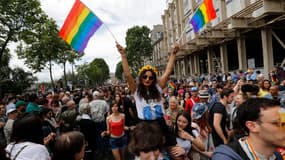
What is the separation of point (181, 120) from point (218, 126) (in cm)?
102

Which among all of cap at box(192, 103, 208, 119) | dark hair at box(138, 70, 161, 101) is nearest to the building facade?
dark hair at box(138, 70, 161, 101)

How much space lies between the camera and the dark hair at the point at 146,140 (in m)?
1.81

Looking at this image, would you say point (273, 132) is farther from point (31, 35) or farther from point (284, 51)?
point (284, 51)

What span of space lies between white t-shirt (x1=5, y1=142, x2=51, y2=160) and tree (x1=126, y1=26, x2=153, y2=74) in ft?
148

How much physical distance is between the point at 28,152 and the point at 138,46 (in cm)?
4642

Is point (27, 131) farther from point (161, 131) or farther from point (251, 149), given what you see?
point (251, 149)

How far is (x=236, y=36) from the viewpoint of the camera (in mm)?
17609

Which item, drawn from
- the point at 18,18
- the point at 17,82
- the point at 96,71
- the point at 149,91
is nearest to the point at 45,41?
the point at 18,18

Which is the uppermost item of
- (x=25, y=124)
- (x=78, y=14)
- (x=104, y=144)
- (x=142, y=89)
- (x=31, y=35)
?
(x=31, y=35)

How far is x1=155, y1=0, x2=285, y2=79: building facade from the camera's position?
14.0 meters

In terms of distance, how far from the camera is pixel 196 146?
9.59ft

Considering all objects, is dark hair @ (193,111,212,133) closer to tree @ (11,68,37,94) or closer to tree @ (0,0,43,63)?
tree @ (0,0,43,63)

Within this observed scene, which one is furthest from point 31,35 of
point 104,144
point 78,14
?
point 78,14

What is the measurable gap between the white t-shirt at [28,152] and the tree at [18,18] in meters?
13.4
